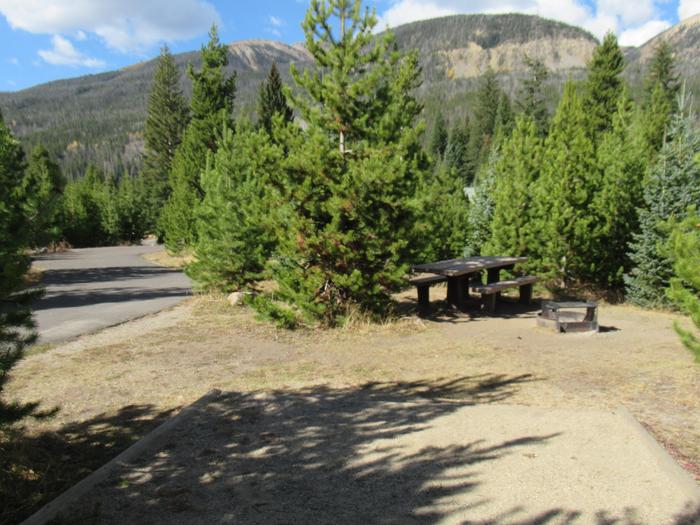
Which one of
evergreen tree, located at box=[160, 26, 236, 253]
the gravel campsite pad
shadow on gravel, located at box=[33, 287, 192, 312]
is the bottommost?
shadow on gravel, located at box=[33, 287, 192, 312]

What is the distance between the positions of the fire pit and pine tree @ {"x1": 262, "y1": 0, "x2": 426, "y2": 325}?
9.92 ft

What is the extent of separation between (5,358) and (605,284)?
49.6 ft

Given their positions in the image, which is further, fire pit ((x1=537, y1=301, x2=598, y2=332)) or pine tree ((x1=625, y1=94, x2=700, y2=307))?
pine tree ((x1=625, y1=94, x2=700, y2=307))

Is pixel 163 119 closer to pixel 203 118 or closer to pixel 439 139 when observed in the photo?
pixel 203 118

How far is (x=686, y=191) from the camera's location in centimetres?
1200

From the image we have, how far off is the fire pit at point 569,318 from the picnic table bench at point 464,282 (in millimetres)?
1711

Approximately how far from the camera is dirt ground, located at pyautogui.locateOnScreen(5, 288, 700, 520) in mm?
4844

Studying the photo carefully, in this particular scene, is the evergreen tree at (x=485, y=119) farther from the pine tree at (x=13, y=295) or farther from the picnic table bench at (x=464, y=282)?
the pine tree at (x=13, y=295)

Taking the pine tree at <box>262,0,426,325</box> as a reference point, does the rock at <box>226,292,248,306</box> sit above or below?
below

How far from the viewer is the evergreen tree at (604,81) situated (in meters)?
35.3

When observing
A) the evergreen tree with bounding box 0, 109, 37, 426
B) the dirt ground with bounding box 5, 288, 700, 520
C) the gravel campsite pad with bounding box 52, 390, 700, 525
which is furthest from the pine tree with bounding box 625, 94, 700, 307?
the evergreen tree with bounding box 0, 109, 37, 426

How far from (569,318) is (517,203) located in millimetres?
5521

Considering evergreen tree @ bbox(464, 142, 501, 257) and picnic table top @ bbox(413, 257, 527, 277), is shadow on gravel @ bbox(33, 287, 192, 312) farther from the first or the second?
evergreen tree @ bbox(464, 142, 501, 257)

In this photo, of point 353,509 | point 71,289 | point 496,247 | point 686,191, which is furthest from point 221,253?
point 686,191
